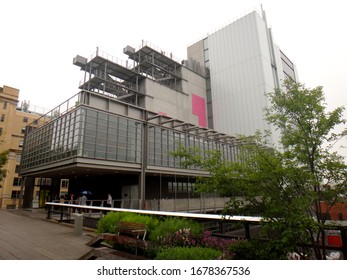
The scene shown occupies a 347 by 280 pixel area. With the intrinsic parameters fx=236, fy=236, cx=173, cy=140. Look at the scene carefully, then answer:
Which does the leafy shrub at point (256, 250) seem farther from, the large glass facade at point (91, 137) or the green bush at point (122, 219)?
the large glass facade at point (91, 137)

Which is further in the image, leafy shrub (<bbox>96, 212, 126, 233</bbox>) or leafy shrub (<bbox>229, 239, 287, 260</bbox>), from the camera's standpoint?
leafy shrub (<bbox>96, 212, 126, 233</bbox>)

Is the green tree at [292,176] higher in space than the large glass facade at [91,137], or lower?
lower

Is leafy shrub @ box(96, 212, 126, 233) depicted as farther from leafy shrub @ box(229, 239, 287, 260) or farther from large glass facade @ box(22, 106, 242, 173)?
large glass facade @ box(22, 106, 242, 173)

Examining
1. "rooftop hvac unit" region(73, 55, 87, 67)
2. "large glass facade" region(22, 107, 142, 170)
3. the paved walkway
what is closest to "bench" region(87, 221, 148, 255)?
the paved walkway

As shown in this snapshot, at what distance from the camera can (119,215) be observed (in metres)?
8.00

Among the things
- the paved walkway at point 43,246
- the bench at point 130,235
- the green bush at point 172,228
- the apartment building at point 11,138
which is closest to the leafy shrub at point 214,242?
the green bush at point 172,228

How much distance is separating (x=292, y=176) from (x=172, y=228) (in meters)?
3.27

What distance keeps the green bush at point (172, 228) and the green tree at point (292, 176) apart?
1.44m

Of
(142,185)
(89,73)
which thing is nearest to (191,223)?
(142,185)

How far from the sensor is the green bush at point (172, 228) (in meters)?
6.05

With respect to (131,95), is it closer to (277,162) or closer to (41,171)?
(41,171)

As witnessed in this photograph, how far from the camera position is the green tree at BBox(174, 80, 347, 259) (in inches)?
167

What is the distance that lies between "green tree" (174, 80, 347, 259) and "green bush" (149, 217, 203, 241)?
1.44 m

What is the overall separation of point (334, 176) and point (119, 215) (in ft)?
20.6
